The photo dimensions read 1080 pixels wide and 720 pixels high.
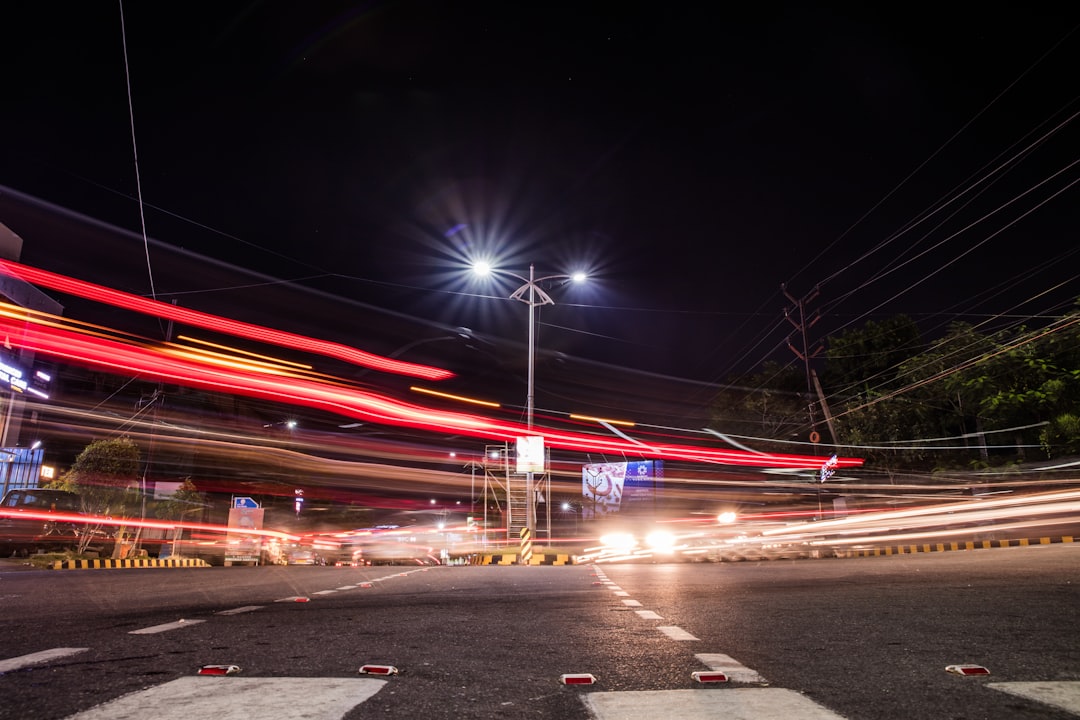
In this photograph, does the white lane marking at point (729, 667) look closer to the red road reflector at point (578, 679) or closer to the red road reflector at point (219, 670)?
the red road reflector at point (578, 679)

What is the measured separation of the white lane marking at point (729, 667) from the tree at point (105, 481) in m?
23.8

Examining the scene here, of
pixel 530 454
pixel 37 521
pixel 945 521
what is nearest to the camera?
pixel 37 521

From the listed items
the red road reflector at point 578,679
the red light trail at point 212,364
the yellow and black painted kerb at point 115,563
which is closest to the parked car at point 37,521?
the yellow and black painted kerb at point 115,563

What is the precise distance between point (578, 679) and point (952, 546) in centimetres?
2590

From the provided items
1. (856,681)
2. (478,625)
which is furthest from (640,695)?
(478,625)

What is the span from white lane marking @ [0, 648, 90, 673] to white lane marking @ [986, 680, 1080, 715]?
4.60 metres

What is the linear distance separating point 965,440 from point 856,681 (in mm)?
31922

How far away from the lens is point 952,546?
2428 cm

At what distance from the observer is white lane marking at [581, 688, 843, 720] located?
8.15 feet

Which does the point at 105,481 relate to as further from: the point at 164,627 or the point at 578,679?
the point at 578,679

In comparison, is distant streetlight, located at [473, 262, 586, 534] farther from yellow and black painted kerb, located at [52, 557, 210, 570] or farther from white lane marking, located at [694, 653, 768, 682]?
white lane marking, located at [694, 653, 768, 682]

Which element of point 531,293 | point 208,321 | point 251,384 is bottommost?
point 251,384

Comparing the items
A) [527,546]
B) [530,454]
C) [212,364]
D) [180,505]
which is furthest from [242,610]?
[180,505]

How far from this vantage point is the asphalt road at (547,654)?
8.81 feet
